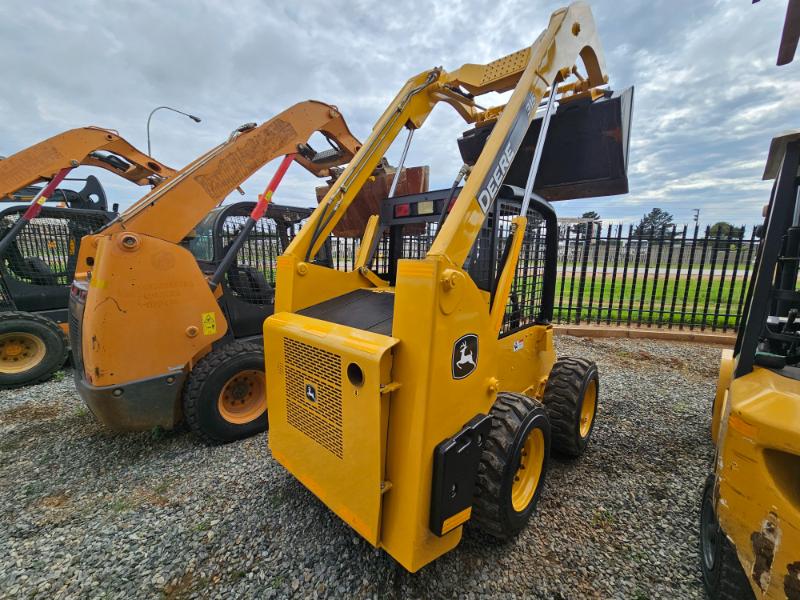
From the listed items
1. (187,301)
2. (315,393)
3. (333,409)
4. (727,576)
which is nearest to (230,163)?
(187,301)

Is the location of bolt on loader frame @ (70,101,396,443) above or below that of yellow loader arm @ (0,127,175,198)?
below

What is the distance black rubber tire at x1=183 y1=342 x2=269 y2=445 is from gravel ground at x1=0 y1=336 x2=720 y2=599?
164 millimetres

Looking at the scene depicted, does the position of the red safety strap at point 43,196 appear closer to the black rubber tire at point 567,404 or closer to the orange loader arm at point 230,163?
the orange loader arm at point 230,163

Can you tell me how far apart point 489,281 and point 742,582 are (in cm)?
178

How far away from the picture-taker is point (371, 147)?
2840 millimetres

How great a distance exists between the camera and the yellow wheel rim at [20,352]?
473 cm

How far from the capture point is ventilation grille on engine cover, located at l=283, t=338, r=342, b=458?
1913 millimetres

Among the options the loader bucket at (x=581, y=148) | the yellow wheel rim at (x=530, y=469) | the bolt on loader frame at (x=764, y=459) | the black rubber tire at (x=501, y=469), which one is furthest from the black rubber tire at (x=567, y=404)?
the loader bucket at (x=581, y=148)

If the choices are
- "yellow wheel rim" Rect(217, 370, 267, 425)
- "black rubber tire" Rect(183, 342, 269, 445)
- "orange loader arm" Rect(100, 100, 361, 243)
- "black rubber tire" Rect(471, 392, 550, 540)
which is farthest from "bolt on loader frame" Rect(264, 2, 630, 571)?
"orange loader arm" Rect(100, 100, 361, 243)

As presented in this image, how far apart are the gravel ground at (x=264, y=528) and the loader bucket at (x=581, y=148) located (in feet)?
8.62

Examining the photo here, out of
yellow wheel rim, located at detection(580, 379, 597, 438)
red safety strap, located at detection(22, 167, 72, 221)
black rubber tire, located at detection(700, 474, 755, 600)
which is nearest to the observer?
black rubber tire, located at detection(700, 474, 755, 600)

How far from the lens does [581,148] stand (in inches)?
143

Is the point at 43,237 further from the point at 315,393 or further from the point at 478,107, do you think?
the point at 478,107

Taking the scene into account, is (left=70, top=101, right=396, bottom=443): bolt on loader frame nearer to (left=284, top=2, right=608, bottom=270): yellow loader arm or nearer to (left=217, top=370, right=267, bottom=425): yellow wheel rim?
(left=217, top=370, right=267, bottom=425): yellow wheel rim
